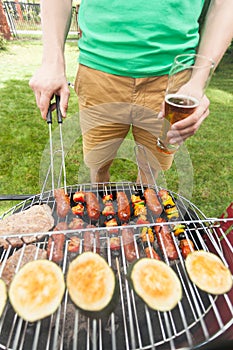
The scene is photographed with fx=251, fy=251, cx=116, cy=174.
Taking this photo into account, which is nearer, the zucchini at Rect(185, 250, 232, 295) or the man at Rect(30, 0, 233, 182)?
the zucchini at Rect(185, 250, 232, 295)

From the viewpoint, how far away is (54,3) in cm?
186

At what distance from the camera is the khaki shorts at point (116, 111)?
2104 millimetres

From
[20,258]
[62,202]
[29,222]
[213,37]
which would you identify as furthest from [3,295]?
[213,37]

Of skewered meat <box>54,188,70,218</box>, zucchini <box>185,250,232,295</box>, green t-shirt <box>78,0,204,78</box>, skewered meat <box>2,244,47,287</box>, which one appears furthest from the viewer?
skewered meat <box>54,188,70,218</box>

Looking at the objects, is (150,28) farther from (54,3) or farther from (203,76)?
(54,3)

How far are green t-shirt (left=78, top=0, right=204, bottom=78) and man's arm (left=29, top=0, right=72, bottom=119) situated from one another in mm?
191

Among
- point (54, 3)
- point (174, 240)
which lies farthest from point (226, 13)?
point (174, 240)

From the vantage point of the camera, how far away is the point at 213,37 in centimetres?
186

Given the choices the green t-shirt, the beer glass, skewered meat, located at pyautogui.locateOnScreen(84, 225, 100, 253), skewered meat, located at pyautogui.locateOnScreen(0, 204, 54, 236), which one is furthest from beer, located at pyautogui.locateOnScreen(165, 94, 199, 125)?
skewered meat, located at pyautogui.locateOnScreen(0, 204, 54, 236)

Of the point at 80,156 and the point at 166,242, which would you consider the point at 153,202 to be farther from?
the point at 80,156

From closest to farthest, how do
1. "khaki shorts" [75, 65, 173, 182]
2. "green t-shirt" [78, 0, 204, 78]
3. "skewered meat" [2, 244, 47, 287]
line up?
"skewered meat" [2, 244, 47, 287]
"green t-shirt" [78, 0, 204, 78]
"khaki shorts" [75, 65, 173, 182]

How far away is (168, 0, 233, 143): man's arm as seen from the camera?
1.65 metres

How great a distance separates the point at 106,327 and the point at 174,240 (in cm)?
67

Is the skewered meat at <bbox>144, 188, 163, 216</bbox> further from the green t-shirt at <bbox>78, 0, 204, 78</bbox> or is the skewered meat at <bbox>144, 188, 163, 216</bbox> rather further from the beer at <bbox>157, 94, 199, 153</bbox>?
the green t-shirt at <bbox>78, 0, 204, 78</bbox>
